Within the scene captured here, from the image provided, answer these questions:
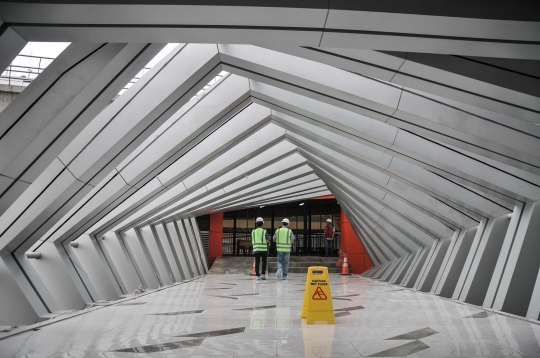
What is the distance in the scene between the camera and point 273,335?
15.6 feet

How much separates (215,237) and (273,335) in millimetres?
27667

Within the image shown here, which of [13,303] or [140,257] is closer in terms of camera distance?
[13,303]

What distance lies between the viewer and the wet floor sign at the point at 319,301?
221 inches

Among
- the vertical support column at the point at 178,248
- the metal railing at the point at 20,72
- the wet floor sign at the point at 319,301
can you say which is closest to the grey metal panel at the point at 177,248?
the vertical support column at the point at 178,248

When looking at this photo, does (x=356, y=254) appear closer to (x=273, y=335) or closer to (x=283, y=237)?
(x=283, y=237)

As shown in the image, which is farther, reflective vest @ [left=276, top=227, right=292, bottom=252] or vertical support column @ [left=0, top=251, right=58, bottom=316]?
reflective vest @ [left=276, top=227, right=292, bottom=252]

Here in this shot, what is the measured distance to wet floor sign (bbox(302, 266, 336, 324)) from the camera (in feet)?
18.4

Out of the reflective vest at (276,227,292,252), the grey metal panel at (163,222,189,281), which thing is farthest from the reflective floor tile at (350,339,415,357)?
the grey metal panel at (163,222,189,281)

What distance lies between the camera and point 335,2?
3434 millimetres

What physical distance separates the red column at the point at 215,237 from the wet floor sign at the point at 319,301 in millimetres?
26369

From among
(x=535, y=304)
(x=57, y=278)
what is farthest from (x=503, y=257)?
(x=57, y=278)

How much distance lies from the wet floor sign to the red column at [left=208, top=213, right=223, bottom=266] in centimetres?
2637

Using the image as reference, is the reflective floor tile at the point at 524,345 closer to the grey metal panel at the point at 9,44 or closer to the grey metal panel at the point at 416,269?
the grey metal panel at the point at 9,44

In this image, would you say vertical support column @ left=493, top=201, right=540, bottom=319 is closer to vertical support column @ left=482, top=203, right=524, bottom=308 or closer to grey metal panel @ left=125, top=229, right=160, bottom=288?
vertical support column @ left=482, top=203, right=524, bottom=308
